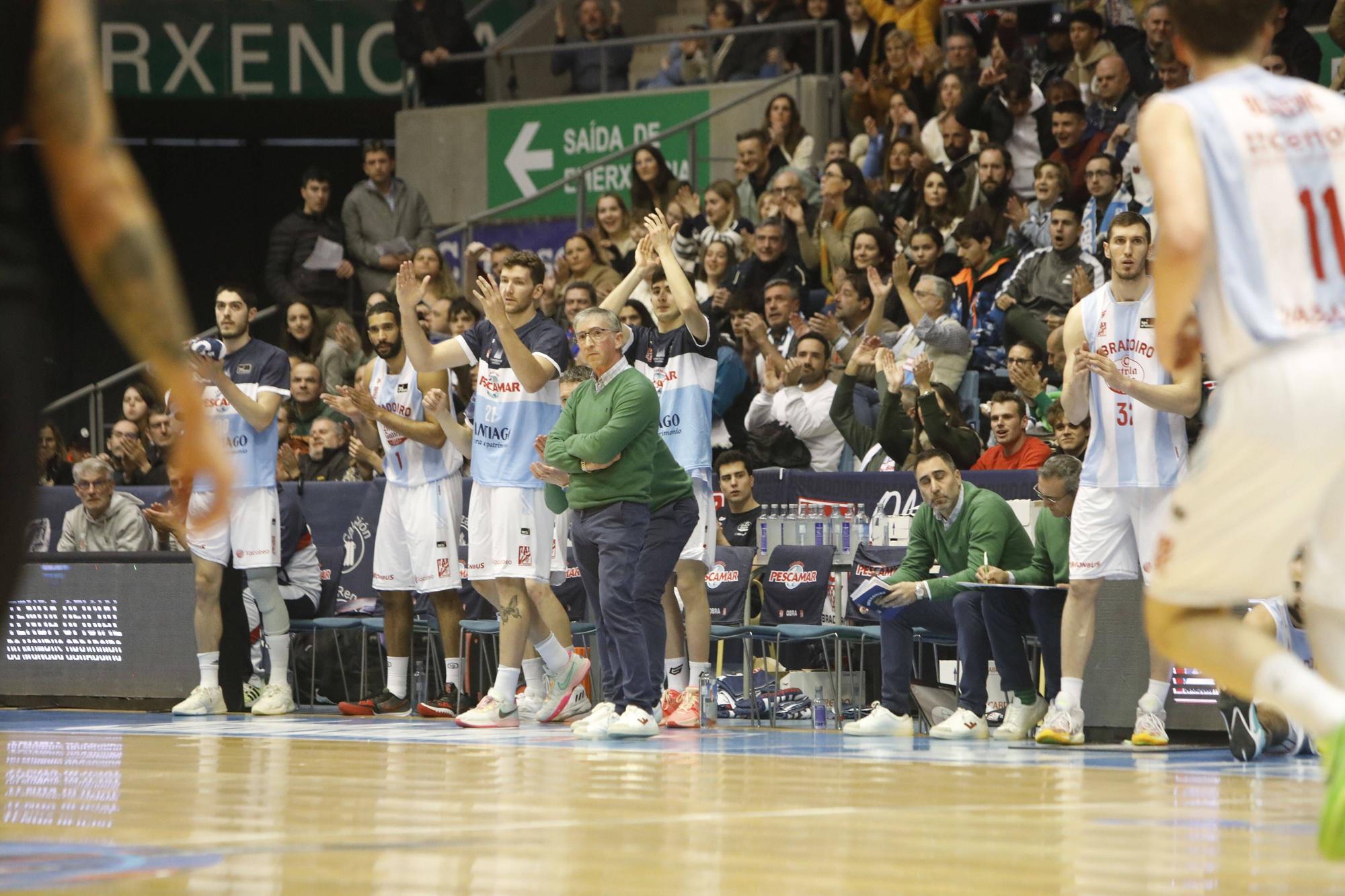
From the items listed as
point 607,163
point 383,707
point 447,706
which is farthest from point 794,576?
point 607,163

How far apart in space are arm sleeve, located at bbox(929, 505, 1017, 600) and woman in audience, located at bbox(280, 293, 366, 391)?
7.02m

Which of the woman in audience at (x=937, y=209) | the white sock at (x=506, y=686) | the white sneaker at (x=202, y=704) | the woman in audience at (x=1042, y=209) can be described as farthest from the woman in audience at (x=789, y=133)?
the white sneaker at (x=202, y=704)

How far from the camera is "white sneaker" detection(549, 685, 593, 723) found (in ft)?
37.6

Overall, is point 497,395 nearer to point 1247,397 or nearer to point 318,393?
point 318,393

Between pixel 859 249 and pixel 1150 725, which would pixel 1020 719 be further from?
pixel 859 249

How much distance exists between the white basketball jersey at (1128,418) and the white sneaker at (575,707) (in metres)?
3.62

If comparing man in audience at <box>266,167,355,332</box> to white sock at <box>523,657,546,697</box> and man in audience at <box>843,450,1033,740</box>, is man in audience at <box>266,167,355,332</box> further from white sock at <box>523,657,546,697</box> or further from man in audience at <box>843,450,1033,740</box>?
man in audience at <box>843,450,1033,740</box>

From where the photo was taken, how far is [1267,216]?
4.15m

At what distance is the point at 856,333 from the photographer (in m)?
14.1

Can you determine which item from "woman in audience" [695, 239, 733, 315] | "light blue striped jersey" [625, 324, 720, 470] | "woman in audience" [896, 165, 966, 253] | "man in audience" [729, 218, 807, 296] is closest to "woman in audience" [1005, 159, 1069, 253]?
"woman in audience" [896, 165, 966, 253]

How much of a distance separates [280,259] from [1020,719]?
9.75 m

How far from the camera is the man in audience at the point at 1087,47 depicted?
15.4 m

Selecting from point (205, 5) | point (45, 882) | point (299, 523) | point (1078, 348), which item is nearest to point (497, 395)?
point (299, 523)

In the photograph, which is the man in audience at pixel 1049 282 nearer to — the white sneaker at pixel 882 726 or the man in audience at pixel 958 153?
the man in audience at pixel 958 153
